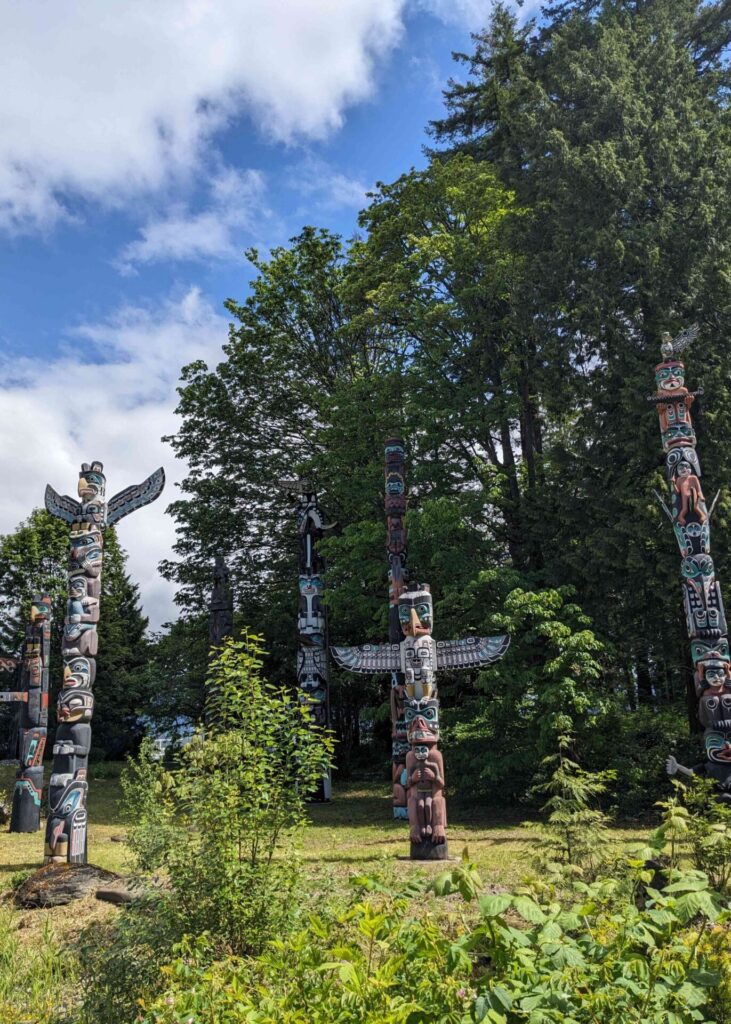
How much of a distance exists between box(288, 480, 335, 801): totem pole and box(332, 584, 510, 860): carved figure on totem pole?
5415 mm

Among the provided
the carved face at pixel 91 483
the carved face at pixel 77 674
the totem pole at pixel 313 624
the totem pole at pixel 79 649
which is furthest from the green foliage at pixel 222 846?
the totem pole at pixel 313 624

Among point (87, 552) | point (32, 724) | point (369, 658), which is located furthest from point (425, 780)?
point (32, 724)

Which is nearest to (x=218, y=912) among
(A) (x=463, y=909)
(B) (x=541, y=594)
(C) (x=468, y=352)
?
(A) (x=463, y=909)

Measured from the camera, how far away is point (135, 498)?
11.8 metres

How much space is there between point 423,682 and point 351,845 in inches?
109

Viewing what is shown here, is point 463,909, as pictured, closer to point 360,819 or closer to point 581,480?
point 360,819

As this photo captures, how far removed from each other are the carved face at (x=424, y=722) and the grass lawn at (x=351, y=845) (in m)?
1.50

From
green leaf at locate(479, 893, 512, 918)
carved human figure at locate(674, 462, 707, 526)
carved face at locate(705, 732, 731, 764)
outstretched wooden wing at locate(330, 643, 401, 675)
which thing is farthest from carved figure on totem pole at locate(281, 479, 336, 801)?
green leaf at locate(479, 893, 512, 918)

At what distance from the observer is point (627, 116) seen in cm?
1580

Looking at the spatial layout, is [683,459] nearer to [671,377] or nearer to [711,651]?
[671,377]

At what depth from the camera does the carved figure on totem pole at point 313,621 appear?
59.3 ft

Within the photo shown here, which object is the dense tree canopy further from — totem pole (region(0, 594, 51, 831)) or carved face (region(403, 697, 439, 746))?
totem pole (region(0, 594, 51, 831))

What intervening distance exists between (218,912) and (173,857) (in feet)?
1.63

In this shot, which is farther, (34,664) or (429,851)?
(34,664)
